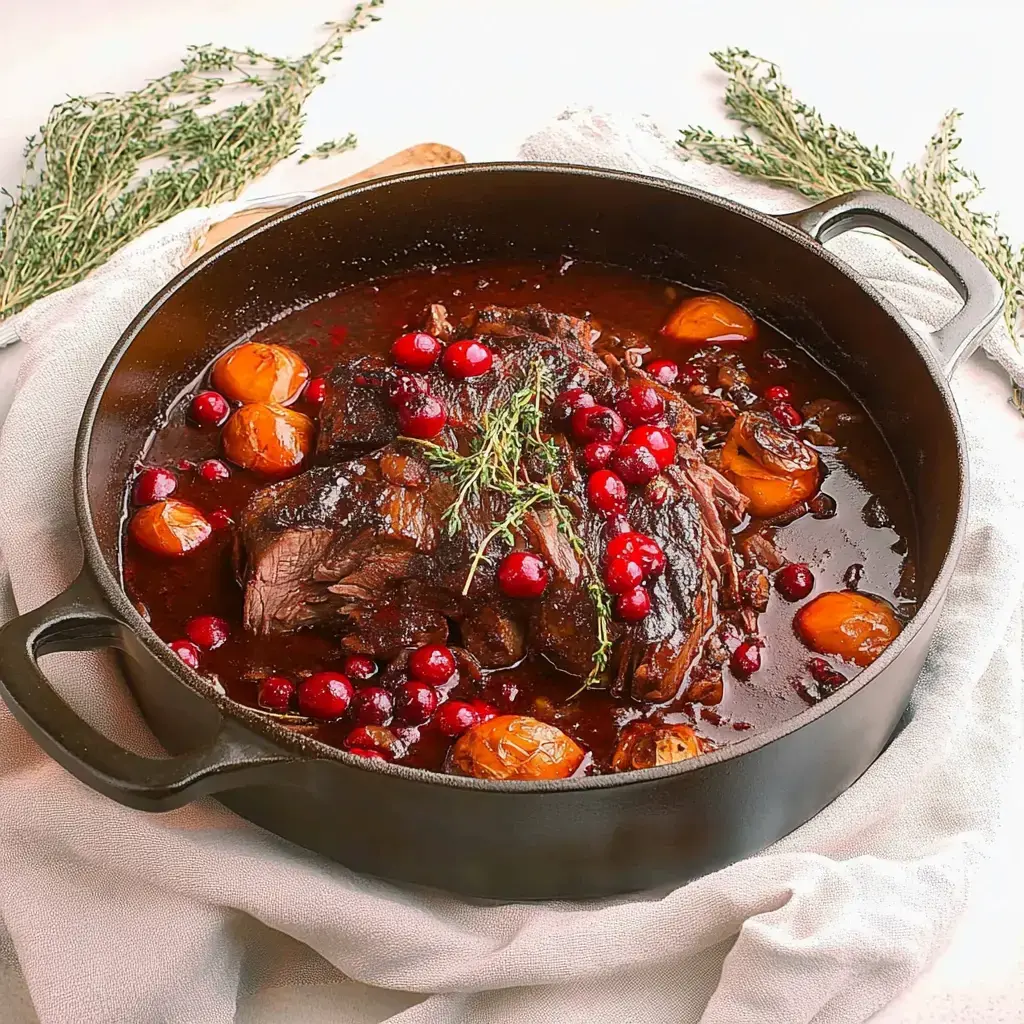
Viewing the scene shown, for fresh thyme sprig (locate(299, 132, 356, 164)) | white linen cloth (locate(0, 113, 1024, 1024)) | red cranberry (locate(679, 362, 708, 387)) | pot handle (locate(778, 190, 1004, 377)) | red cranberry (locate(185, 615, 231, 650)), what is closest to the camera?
white linen cloth (locate(0, 113, 1024, 1024))

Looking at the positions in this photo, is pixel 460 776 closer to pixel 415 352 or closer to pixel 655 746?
pixel 655 746

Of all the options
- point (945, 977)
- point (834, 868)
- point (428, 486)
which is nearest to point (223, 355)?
point (428, 486)

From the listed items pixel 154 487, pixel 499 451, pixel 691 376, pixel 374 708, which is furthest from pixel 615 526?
pixel 154 487

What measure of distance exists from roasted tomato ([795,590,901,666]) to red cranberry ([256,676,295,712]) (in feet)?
3.80

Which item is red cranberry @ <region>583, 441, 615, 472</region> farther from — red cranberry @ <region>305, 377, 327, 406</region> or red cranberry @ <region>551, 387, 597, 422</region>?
red cranberry @ <region>305, 377, 327, 406</region>

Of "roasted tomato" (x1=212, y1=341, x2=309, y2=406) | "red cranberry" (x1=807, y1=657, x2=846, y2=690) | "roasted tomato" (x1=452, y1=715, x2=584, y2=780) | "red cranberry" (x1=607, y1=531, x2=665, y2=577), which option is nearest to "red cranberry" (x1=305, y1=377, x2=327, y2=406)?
"roasted tomato" (x1=212, y1=341, x2=309, y2=406)

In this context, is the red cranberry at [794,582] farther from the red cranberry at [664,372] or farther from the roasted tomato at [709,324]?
the roasted tomato at [709,324]

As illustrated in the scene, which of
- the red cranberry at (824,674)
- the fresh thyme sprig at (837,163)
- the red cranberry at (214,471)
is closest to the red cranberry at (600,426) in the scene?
the red cranberry at (824,674)

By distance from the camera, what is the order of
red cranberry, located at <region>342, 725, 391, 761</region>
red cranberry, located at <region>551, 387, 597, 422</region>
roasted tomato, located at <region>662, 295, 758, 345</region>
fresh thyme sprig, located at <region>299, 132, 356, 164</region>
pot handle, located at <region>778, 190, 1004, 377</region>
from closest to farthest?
red cranberry, located at <region>342, 725, 391, 761</region> < red cranberry, located at <region>551, 387, 597, 422</region> < pot handle, located at <region>778, 190, 1004, 377</region> < roasted tomato, located at <region>662, 295, 758, 345</region> < fresh thyme sprig, located at <region>299, 132, 356, 164</region>

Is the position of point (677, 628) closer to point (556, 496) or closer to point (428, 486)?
point (556, 496)

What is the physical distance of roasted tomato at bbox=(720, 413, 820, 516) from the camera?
3.35 metres

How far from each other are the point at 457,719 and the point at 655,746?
0.42 metres

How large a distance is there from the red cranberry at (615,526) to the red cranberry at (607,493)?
0.02 meters

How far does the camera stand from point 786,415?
358 cm
